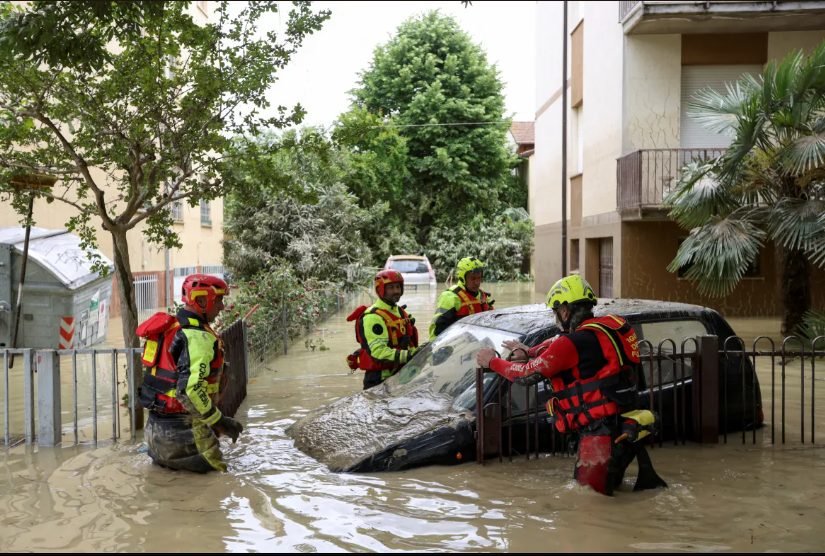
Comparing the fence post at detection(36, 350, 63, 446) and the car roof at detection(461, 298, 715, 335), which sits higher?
the car roof at detection(461, 298, 715, 335)

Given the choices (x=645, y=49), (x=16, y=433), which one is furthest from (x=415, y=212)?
(x=16, y=433)

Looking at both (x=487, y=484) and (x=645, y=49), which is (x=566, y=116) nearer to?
(x=645, y=49)

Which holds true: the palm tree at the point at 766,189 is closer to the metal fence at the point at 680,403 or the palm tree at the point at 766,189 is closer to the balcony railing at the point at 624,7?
the balcony railing at the point at 624,7

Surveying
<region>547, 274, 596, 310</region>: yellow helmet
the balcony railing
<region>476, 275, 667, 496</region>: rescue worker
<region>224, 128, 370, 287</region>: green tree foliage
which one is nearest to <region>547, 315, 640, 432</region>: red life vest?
<region>476, 275, 667, 496</region>: rescue worker

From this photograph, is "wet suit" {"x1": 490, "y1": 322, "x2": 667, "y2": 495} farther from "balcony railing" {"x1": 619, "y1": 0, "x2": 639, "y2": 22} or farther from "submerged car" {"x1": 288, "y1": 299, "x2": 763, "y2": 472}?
"balcony railing" {"x1": 619, "y1": 0, "x2": 639, "y2": 22}

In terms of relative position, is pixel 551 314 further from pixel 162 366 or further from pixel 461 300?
pixel 162 366

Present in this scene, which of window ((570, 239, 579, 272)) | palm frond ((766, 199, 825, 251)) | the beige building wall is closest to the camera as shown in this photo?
palm frond ((766, 199, 825, 251))

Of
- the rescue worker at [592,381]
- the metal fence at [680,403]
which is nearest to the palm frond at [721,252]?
the metal fence at [680,403]

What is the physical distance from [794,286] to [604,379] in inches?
369

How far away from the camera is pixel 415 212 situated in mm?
38812

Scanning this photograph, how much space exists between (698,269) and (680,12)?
6137 mm

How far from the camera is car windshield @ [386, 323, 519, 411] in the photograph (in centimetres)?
623

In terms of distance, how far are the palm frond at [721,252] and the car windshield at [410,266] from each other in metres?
14.3

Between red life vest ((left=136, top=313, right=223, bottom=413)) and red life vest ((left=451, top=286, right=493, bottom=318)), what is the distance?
293 cm
